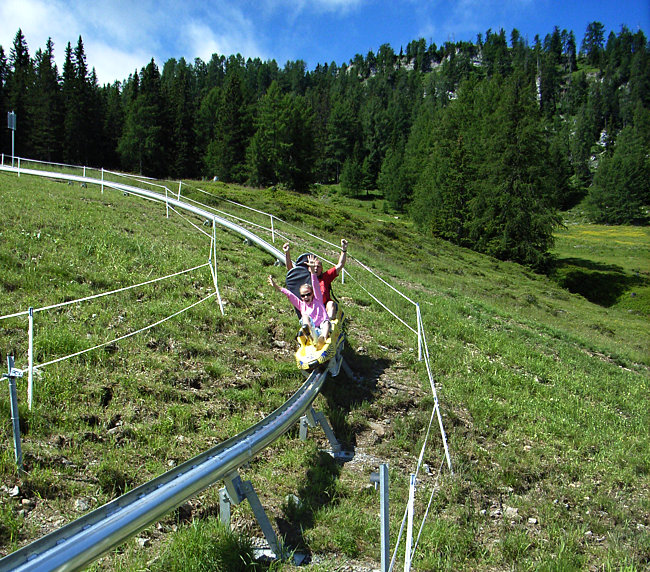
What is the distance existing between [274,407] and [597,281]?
4421cm

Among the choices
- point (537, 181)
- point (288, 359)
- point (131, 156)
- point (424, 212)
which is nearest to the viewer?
point (288, 359)

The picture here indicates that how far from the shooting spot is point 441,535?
4.93m

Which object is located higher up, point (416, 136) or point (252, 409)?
point (416, 136)

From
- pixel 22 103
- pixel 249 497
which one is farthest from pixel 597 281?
pixel 22 103

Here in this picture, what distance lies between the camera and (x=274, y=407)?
23.7ft

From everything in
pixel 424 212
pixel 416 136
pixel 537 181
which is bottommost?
pixel 424 212

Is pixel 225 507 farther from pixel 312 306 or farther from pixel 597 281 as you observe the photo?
pixel 597 281

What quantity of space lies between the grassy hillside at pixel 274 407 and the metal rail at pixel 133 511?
640mm

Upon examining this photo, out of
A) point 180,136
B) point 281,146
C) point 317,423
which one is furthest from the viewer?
point 180,136

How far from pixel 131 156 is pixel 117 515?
226 feet

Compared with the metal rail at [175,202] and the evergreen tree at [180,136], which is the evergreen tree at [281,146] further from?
the metal rail at [175,202]

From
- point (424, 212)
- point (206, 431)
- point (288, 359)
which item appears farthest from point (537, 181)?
point (206, 431)

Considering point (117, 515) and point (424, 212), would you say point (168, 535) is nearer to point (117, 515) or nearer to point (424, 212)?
point (117, 515)

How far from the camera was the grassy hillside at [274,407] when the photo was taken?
4.74 meters
